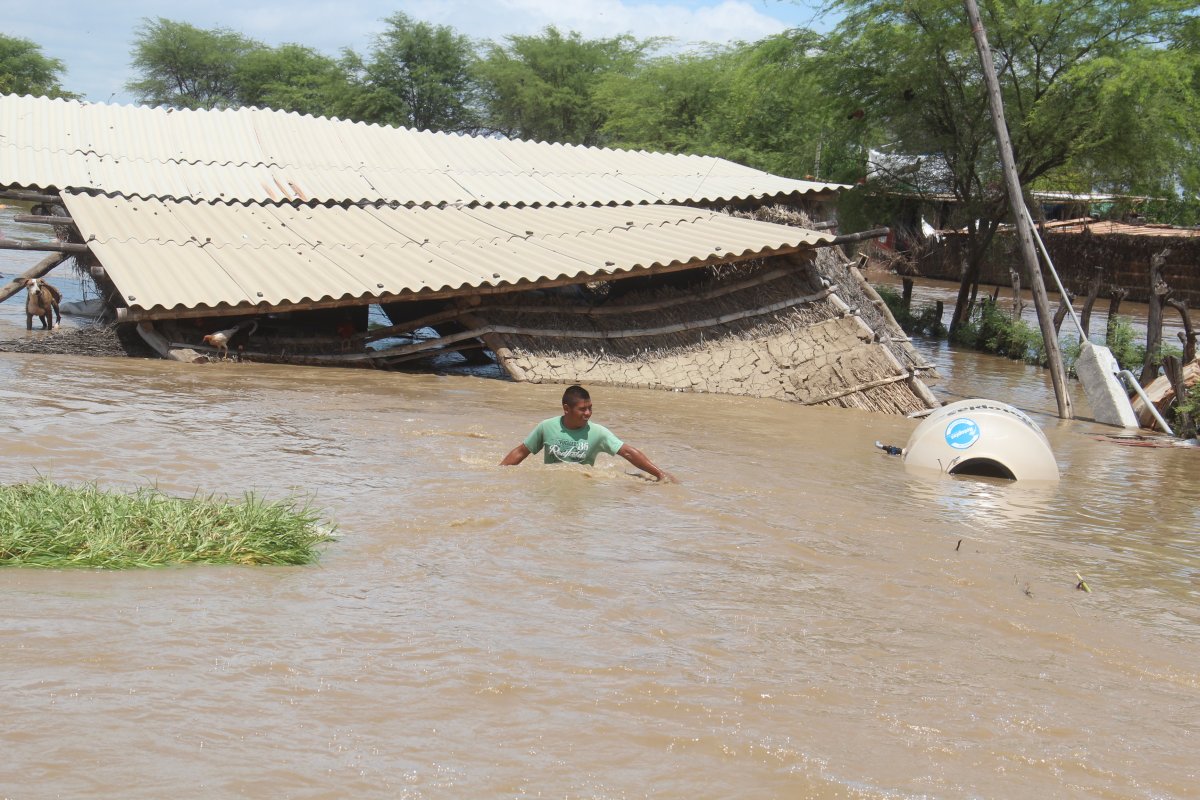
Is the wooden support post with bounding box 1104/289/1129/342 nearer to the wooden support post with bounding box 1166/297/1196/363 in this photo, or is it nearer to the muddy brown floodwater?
the wooden support post with bounding box 1166/297/1196/363

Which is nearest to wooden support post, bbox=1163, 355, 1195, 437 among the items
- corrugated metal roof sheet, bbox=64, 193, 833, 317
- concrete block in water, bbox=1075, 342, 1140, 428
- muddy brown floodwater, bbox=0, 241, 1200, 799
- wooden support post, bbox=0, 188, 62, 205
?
concrete block in water, bbox=1075, 342, 1140, 428

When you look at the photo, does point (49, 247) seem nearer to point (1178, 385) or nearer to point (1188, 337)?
point (1178, 385)

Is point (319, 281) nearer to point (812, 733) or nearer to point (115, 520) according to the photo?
point (115, 520)

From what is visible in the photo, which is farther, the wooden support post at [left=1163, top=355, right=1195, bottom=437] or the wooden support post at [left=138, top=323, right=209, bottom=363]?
the wooden support post at [left=1163, top=355, right=1195, bottom=437]

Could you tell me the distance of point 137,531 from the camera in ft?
17.4

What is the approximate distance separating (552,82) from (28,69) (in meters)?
20.2

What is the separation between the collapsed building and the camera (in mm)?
12383

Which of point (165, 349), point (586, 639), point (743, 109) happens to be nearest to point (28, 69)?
point (743, 109)

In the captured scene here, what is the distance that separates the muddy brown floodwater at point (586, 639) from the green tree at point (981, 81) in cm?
1252

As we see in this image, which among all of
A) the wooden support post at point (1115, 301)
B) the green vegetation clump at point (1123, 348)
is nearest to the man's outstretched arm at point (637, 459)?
the green vegetation clump at point (1123, 348)

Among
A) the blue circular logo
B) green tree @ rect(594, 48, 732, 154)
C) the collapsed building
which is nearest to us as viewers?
the blue circular logo

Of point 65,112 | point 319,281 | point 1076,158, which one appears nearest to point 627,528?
point 319,281

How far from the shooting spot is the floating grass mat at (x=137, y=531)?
5.03 metres

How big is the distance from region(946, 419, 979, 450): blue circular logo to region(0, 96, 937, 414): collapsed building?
A: 3.12 metres
